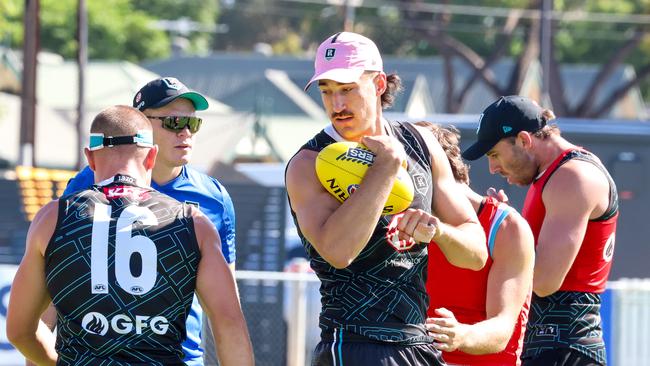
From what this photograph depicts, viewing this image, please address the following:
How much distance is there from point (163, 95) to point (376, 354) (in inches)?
71.2

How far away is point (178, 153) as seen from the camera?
554 centimetres

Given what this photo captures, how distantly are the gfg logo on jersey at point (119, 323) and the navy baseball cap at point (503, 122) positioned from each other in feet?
6.51

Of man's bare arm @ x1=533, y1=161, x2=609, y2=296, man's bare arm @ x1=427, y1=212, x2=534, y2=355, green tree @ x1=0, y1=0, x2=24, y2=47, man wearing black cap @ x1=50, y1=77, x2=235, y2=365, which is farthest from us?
green tree @ x1=0, y1=0, x2=24, y2=47

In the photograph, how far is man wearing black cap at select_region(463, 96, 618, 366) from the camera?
5.53 metres

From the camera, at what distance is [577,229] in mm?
5504

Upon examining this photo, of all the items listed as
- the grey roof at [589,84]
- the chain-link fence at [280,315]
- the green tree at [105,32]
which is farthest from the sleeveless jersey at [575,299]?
the green tree at [105,32]

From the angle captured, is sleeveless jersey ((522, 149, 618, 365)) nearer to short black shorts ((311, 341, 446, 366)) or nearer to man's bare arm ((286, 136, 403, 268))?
short black shorts ((311, 341, 446, 366))

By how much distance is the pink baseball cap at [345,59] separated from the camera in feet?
14.9

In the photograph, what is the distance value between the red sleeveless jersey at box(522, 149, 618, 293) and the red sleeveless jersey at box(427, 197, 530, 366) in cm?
61

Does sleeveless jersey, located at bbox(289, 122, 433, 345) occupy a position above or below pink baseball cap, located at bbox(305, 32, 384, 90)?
below

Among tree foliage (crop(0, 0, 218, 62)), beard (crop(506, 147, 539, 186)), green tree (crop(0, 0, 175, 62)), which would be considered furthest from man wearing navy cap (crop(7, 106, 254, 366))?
green tree (crop(0, 0, 175, 62))

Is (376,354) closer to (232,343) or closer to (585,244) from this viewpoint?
(232,343)

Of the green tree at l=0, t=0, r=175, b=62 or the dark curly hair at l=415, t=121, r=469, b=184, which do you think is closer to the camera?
the dark curly hair at l=415, t=121, r=469, b=184

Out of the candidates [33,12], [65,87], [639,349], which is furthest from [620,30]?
[639,349]
